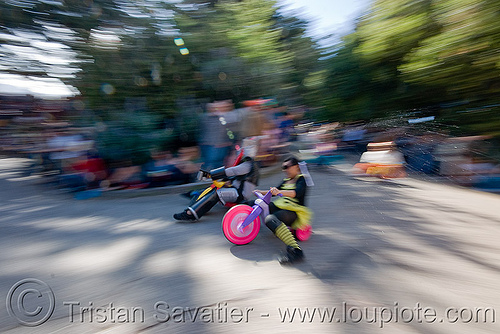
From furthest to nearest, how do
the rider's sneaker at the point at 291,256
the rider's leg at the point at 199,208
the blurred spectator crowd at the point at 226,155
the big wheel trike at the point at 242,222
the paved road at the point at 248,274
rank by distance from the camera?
the blurred spectator crowd at the point at 226,155 → the rider's leg at the point at 199,208 → the big wheel trike at the point at 242,222 → the rider's sneaker at the point at 291,256 → the paved road at the point at 248,274

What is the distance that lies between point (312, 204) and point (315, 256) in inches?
83.0

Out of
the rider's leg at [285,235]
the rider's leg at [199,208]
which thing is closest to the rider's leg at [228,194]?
the rider's leg at [199,208]

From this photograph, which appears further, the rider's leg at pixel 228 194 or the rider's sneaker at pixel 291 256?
the rider's leg at pixel 228 194

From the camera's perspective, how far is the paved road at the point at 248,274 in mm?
2410

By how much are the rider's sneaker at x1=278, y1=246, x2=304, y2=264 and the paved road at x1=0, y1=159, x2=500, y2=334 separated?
75 mm

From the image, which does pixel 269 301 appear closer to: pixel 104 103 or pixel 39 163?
pixel 104 103

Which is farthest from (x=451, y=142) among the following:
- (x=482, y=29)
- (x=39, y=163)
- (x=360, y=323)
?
(x=39, y=163)

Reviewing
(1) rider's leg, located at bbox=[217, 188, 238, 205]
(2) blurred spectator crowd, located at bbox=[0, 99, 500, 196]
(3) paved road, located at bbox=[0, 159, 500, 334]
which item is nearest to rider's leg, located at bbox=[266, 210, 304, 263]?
(3) paved road, located at bbox=[0, 159, 500, 334]

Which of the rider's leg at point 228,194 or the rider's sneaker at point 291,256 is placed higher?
the rider's leg at point 228,194

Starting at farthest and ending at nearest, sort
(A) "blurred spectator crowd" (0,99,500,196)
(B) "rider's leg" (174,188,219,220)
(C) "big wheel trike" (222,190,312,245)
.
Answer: (A) "blurred spectator crowd" (0,99,500,196), (B) "rider's leg" (174,188,219,220), (C) "big wheel trike" (222,190,312,245)

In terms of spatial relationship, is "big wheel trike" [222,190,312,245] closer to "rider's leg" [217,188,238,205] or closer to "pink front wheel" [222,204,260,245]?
"pink front wheel" [222,204,260,245]

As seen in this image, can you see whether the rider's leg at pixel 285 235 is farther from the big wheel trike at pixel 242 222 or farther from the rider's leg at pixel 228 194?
the rider's leg at pixel 228 194

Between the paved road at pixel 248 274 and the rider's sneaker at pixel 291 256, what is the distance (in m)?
0.07

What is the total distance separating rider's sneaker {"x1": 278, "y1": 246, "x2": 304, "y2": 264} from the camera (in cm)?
322
